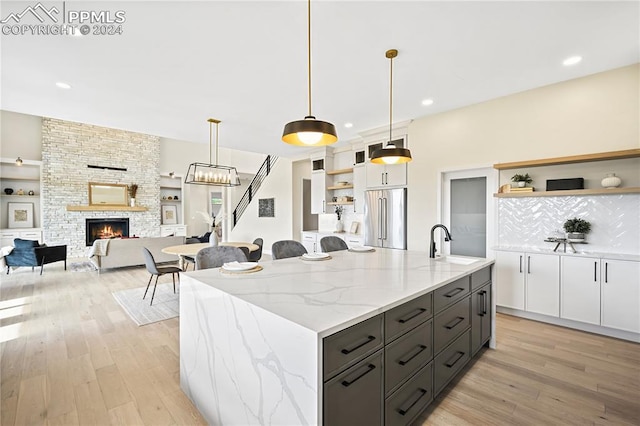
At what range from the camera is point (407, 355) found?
5.19 feet

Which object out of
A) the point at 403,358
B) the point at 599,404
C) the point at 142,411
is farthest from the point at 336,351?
the point at 599,404

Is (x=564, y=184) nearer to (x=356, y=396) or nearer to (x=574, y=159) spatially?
(x=574, y=159)

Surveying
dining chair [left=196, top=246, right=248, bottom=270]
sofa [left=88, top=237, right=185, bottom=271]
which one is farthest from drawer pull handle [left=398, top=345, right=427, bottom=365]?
sofa [left=88, top=237, right=185, bottom=271]

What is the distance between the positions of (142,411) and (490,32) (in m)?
4.06

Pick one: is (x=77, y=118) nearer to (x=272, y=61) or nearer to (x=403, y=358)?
(x=272, y=61)

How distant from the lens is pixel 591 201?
11.0 feet

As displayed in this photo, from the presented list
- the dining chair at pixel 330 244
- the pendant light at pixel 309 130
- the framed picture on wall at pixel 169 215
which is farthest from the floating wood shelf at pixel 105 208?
the pendant light at pixel 309 130

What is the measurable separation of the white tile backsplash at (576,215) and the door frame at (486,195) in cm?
12

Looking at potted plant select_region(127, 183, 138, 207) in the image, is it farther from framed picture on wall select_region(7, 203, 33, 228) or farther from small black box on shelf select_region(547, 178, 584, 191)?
small black box on shelf select_region(547, 178, 584, 191)

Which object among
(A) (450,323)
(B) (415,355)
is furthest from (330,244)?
(B) (415,355)

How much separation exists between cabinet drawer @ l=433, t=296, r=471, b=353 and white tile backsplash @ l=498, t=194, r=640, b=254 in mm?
2226

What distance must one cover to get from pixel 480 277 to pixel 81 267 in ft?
27.3

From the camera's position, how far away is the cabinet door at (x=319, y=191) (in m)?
6.64

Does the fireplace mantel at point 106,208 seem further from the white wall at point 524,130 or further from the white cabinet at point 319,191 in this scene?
the white wall at point 524,130
